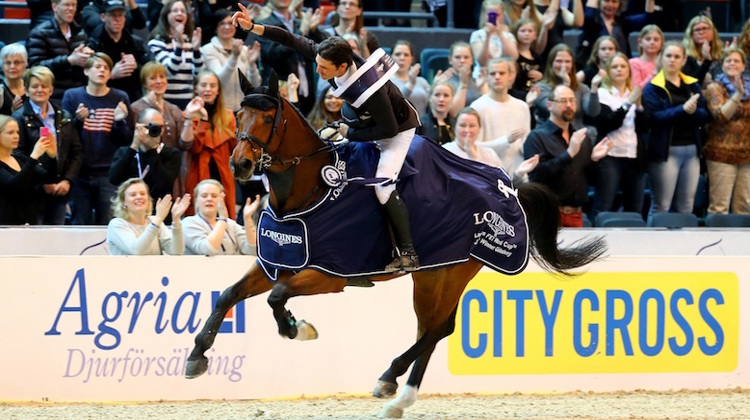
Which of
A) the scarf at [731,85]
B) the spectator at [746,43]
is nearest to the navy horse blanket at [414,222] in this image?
the scarf at [731,85]

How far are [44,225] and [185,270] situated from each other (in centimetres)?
146

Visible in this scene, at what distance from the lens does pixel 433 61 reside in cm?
1202

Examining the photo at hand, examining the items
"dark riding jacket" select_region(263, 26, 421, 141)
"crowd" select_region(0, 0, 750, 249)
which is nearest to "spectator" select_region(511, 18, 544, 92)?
"crowd" select_region(0, 0, 750, 249)

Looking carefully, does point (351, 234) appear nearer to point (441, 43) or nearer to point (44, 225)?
point (44, 225)

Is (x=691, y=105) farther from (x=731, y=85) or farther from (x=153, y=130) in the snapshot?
(x=153, y=130)

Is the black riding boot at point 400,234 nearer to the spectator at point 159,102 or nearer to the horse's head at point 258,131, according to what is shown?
the horse's head at point 258,131

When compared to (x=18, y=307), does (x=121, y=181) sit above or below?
above

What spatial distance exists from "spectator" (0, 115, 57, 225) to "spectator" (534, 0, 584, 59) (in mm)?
4973

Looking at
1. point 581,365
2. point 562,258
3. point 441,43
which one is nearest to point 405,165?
point 562,258

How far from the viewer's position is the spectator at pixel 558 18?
38.9ft

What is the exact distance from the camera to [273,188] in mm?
6797

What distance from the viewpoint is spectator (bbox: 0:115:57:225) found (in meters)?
9.20

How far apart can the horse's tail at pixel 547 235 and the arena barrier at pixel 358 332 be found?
0.77 m

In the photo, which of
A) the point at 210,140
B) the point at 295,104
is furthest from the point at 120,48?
the point at 295,104
